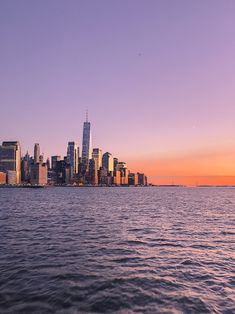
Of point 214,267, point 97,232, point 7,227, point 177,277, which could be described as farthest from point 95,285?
point 7,227

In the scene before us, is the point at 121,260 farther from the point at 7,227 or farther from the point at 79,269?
the point at 7,227

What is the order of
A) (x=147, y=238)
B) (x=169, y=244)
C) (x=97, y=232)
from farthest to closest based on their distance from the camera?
(x=97, y=232) < (x=147, y=238) < (x=169, y=244)

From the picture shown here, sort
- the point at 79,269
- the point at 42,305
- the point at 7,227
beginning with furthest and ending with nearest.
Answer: the point at 7,227, the point at 79,269, the point at 42,305

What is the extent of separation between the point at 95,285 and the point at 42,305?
412 centimetres

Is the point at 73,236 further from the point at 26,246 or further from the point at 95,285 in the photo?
the point at 95,285

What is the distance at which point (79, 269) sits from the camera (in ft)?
72.3

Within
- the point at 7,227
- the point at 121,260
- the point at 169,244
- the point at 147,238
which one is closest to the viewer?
the point at 121,260

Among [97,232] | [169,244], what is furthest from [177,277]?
[97,232]

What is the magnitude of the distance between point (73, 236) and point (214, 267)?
17.8 meters

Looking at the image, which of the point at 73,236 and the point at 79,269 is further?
the point at 73,236

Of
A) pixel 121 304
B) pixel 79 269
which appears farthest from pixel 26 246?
pixel 121 304

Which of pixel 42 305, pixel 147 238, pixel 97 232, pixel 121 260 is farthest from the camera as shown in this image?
pixel 97 232

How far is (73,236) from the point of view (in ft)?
118

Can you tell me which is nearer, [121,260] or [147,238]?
[121,260]
